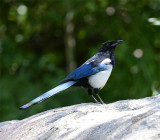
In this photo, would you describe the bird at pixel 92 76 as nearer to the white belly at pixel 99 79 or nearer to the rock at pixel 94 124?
the white belly at pixel 99 79

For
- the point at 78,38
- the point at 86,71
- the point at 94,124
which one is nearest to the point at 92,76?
the point at 86,71

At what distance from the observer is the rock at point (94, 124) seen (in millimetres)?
3150

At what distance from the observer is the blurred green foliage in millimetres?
8117

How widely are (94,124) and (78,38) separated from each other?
5.93m

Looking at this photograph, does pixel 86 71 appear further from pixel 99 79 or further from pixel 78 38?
pixel 78 38

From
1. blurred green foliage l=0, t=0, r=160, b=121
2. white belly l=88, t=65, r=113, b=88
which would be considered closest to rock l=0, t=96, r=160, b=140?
white belly l=88, t=65, r=113, b=88

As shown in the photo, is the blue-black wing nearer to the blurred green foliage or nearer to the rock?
the rock

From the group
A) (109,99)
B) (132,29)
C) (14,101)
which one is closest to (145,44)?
(132,29)

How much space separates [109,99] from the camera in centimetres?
830

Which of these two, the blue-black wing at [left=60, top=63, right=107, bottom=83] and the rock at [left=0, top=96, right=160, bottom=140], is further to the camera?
the blue-black wing at [left=60, top=63, right=107, bottom=83]

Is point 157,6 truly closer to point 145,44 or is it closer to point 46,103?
point 145,44

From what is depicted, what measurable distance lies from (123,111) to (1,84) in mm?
4750

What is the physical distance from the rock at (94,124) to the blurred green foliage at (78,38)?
12.1 feet

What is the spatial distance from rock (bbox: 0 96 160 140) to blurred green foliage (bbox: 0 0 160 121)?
3687mm
